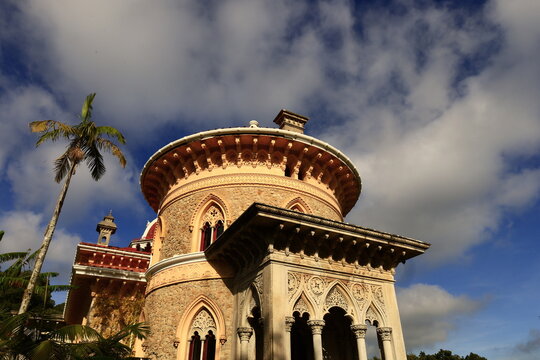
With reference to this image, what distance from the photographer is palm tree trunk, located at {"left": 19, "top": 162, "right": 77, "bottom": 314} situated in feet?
34.8

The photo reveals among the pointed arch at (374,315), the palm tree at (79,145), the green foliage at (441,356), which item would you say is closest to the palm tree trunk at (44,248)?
the palm tree at (79,145)

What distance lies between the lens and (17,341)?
8.28m

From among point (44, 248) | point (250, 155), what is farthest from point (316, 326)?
point (44, 248)

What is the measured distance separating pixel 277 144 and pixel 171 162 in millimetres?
4060

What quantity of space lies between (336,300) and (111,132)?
→ 947 centimetres

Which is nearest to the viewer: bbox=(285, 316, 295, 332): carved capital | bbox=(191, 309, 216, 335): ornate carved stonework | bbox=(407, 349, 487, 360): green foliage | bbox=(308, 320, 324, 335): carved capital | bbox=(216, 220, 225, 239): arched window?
bbox=(285, 316, 295, 332): carved capital

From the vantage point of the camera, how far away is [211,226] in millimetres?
13008

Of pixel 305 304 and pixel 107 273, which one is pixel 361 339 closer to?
pixel 305 304

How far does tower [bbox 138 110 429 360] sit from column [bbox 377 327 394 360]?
0.09 feet

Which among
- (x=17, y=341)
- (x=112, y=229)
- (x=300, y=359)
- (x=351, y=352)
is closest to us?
(x=17, y=341)

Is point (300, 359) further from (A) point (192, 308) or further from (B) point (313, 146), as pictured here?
(B) point (313, 146)

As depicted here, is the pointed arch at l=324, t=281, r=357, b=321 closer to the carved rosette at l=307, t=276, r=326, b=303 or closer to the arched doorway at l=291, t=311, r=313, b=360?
the carved rosette at l=307, t=276, r=326, b=303

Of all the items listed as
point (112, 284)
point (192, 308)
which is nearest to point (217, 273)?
point (192, 308)

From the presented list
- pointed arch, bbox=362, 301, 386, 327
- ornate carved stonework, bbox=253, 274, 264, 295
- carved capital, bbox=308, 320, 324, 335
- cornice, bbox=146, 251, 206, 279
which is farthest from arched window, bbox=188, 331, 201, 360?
pointed arch, bbox=362, 301, 386, 327
